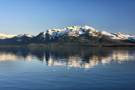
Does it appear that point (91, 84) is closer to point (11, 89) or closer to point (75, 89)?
point (75, 89)

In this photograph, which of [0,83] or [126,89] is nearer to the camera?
[126,89]

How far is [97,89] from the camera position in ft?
107

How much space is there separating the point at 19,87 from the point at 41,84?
465cm

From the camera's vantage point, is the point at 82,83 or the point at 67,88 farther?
the point at 82,83

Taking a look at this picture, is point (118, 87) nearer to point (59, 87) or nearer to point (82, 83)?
point (82, 83)

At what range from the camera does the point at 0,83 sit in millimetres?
37469

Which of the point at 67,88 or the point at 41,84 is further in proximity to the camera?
the point at 41,84

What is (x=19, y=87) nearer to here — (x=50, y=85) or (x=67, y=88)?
(x=50, y=85)

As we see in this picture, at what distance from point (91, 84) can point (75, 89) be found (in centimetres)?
516

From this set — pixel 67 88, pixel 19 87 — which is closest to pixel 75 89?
pixel 67 88

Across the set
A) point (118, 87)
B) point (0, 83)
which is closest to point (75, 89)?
point (118, 87)

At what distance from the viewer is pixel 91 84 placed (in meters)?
36.2

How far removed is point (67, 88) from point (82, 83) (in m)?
5.25

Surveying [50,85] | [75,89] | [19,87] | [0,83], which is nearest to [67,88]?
[75,89]
